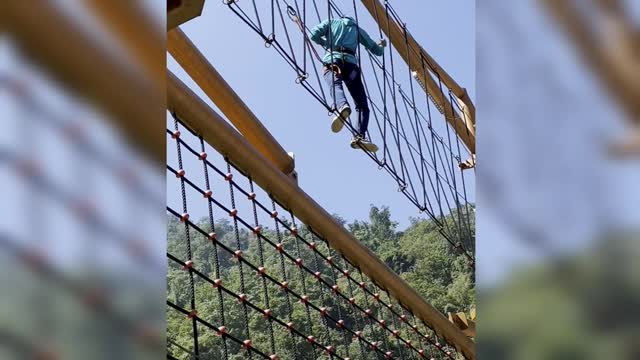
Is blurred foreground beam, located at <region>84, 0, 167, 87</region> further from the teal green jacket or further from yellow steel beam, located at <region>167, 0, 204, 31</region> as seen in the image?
the teal green jacket

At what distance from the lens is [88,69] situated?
308 mm

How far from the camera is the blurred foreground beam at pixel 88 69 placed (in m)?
0.29

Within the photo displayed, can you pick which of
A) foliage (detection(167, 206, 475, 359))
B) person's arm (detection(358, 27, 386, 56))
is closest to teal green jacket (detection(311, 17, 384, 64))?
person's arm (detection(358, 27, 386, 56))

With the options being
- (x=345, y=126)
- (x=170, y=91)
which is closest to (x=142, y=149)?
(x=170, y=91)

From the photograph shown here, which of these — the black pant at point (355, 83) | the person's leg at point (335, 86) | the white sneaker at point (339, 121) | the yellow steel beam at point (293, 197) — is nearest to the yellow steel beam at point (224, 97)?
the yellow steel beam at point (293, 197)

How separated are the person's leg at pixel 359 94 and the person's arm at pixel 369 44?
0.35 feet

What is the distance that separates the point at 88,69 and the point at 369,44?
10.6ft

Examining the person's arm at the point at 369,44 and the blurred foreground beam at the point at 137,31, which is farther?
the person's arm at the point at 369,44

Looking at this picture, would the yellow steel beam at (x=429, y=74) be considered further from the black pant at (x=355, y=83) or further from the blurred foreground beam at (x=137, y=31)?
the blurred foreground beam at (x=137, y=31)

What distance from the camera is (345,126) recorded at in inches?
118

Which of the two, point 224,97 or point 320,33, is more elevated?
point 320,33

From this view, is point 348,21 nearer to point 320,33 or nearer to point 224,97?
point 320,33

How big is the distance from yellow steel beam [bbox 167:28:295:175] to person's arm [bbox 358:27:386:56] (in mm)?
1408

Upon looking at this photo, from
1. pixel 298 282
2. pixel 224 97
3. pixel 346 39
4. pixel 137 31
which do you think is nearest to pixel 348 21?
pixel 346 39
